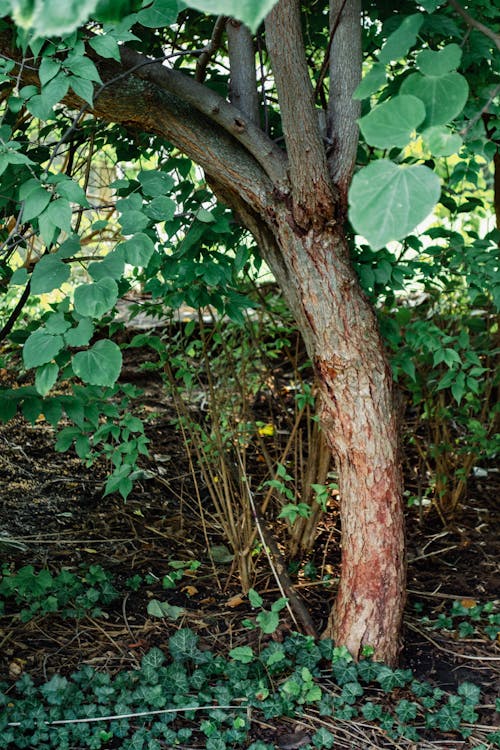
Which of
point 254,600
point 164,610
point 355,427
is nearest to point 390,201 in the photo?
point 355,427

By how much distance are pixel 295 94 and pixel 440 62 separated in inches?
47.7

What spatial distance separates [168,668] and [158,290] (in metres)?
1.24

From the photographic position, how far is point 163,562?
3242 mm

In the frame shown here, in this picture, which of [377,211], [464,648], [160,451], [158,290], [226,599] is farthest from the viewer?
[160,451]

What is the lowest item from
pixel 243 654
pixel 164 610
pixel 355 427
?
pixel 243 654

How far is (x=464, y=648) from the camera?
9.00 ft

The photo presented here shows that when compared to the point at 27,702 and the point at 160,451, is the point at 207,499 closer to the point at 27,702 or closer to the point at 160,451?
the point at 160,451

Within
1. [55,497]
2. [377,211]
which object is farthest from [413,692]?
[377,211]

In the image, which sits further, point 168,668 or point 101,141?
point 101,141

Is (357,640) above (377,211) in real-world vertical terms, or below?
below

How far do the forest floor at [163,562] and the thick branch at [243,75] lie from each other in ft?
4.78

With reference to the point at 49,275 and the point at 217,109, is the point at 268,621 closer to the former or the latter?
the point at 49,275

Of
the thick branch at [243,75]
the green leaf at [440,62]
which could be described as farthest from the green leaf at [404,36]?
the thick branch at [243,75]

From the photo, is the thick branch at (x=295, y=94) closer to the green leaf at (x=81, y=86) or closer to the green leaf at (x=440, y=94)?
the green leaf at (x=81, y=86)
